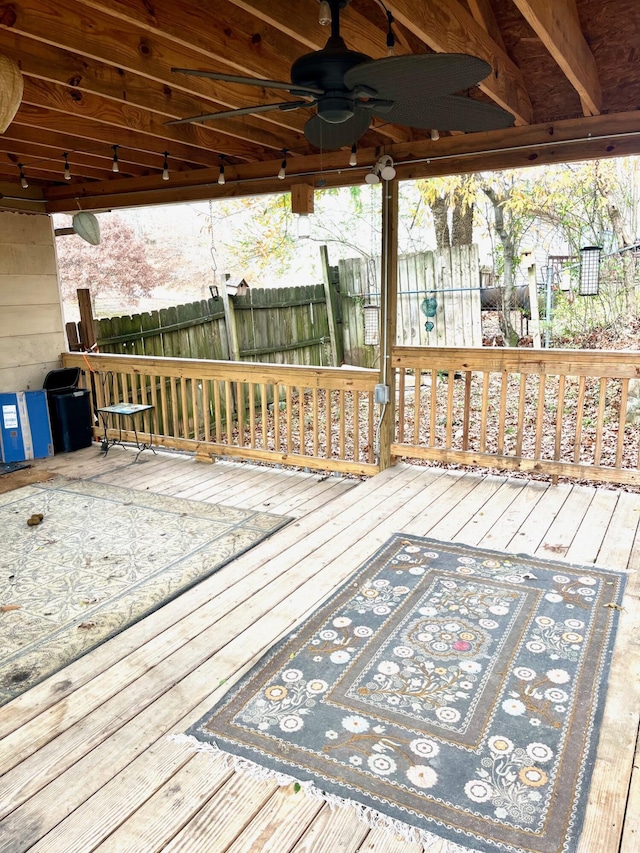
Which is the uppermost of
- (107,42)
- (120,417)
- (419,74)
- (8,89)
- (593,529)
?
(107,42)

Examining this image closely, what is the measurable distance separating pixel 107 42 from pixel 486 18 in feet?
6.22

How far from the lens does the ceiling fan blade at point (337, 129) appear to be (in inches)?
99.2

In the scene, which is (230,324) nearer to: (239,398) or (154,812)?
(239,398)

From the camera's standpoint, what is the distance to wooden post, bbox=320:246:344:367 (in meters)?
7.95

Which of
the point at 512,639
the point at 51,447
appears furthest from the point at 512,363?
the point at 51,447

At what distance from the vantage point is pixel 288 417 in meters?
5.17

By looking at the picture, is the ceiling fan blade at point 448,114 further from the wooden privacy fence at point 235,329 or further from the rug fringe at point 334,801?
the wooden privacy fence at point 235,329

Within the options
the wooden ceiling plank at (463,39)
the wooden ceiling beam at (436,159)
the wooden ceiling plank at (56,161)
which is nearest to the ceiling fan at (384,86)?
the wooden ceiling plank at (463,39)

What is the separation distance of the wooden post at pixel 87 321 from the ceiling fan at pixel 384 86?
4374mm

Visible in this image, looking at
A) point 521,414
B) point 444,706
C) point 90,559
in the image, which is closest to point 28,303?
point 90,559

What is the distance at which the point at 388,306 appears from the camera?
469cm

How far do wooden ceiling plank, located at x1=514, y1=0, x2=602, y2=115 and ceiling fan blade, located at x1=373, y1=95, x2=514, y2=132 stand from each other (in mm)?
371

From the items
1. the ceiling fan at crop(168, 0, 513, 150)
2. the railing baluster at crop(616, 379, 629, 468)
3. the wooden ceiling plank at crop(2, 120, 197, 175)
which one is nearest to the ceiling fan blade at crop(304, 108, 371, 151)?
the ceiling fan at crop(168, 0, 513, 150)

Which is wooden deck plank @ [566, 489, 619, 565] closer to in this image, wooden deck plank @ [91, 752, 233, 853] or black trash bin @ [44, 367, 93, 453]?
wooden deck plank @ [91, 752, 233, 853]
